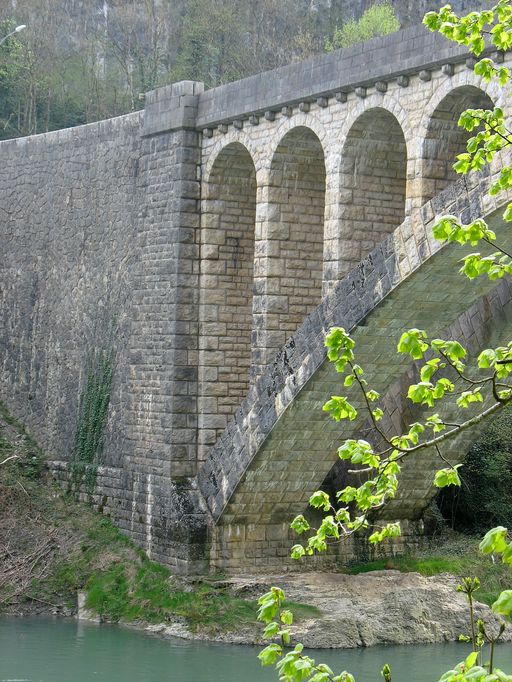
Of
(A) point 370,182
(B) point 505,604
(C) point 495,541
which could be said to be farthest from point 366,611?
(B) point 505,604

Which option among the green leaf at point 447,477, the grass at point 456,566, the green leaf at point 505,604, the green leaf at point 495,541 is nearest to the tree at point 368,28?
the grass at point 456,566

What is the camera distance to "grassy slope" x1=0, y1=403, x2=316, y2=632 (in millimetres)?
17609

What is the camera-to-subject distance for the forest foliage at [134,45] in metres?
38.8

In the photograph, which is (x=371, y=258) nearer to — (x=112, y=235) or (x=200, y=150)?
(x=200, y=150)

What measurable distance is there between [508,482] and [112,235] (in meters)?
6.81

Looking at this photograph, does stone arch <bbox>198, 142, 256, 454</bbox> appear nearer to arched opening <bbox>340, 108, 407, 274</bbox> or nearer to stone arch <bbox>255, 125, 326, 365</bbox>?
stone arch <bbox>255, 125, 326, 365</bbox>

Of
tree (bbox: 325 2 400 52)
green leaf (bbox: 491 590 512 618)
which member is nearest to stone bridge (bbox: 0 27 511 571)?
green leaf (bbox: 491 590 512 618)

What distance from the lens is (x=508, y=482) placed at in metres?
21.6

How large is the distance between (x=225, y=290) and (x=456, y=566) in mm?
4613

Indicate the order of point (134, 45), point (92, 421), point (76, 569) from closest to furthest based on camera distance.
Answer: point (76, 569), point (92, 421), point (134, 45)

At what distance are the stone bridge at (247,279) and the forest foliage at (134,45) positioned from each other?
1655 centimetres

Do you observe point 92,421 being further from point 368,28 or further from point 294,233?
point 368,28

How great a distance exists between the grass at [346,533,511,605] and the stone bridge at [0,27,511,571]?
843mm

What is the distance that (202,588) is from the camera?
699 inches
